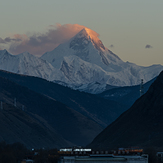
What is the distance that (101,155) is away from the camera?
402ft

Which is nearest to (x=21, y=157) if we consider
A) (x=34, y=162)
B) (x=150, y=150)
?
(x=34, y=162)

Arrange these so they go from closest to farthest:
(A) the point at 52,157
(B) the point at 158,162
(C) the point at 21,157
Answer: (A) the point at 52,157 → (B) the point at 158,162 → (C) the point at 21,157

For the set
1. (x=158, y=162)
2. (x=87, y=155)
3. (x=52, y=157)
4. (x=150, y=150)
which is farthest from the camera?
(x=150, y=150)

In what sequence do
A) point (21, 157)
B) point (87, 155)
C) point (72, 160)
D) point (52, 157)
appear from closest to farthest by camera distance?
1. point (72, 160)
2. point (87, 155)
3. point (52, 157)
4. point (21, 157)

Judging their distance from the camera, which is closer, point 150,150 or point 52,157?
point 52,157

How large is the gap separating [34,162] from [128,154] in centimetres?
2959

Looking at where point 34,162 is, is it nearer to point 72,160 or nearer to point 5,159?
point 5,159

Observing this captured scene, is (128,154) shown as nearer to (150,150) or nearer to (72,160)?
(72,160)

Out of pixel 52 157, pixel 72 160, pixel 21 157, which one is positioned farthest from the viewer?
pixel 21 157

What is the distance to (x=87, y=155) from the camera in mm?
125438

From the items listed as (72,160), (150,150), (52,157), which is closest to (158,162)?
(150,150)

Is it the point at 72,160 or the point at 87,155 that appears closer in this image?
the point at 72,160

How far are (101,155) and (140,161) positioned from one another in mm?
7339

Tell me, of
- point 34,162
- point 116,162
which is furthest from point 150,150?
point 116,162
